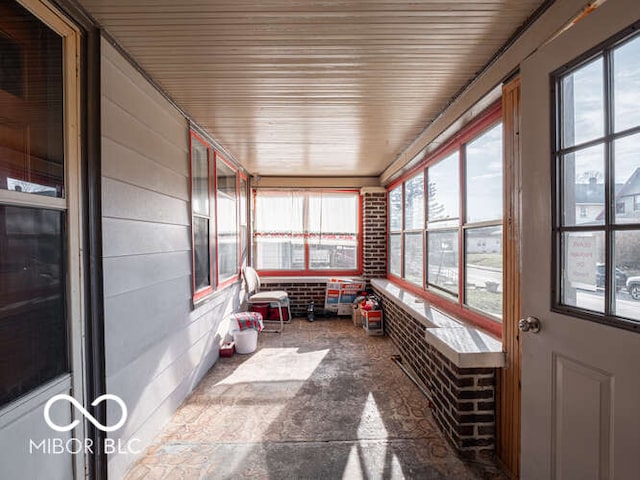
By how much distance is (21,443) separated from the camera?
46.5 inches

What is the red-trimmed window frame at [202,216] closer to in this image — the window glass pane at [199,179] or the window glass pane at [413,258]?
the window glass pane at [199,179]

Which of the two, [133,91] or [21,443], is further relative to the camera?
[133,91]

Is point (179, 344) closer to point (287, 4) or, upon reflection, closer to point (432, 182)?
point (287, 4)

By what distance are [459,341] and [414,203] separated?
7.78ft

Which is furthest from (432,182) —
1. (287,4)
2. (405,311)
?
(287,4)

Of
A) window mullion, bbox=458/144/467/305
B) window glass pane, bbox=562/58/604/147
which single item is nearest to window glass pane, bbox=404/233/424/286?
window mullion, bbox=458/144/467/305

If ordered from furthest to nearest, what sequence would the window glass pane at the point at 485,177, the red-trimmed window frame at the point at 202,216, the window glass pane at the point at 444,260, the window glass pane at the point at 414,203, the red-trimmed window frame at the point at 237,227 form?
the window glass pane at the point at 414,203
the red-trimmed window frame at the point at 237,227
the window glass pane at the point at 444,260
the red-trimmed window frame at the point at 202,216
the window glass pane at the point at 485,177

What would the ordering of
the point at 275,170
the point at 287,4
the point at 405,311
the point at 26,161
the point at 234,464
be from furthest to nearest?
the point at 275,170 → the point at 405,311 → the point at 234,464 → the point at 287,4 → the point at 26,161

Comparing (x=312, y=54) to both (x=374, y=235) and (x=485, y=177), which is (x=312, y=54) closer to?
(x=485, y=177)

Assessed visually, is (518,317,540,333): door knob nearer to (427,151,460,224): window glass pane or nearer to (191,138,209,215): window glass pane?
(427,151,460,224): window glass pane

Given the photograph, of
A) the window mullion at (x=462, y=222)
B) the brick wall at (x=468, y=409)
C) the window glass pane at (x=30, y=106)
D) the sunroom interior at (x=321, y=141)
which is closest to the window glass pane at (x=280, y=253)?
the sunroom interior at (x=321, y=141)

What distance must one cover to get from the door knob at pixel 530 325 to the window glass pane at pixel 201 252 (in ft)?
8.51

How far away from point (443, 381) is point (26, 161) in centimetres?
278

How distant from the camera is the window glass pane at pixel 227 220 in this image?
3.67 m
